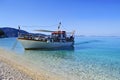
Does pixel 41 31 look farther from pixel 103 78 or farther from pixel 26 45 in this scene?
pixel 103 78

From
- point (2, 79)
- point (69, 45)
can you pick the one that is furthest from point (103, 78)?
point (69, 45)

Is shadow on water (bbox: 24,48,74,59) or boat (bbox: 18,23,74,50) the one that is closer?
shadow on water (bbox: 24,48,74,59)

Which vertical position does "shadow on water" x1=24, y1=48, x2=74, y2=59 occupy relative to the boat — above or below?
below

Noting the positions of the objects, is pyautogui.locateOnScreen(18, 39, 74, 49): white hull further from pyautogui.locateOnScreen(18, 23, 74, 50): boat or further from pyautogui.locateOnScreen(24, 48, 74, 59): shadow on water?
pyautogui.locateOnScreen(24, 48, 74, 59): shadow on water

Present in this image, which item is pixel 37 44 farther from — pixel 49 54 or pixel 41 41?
pixel 49 54

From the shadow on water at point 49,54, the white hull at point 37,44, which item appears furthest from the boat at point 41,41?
the shadow on water at point 49,54

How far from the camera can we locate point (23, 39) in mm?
40312

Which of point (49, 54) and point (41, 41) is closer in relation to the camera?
point (49, 54)

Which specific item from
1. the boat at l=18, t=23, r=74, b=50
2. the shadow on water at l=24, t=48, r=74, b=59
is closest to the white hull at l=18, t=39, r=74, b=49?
the boat at l=18, t=23, r=74, b=50

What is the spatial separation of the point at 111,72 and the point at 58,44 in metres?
28.4

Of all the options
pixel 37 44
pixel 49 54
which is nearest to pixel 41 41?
pixel 37 44

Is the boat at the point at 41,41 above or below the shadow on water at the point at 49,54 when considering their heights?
above

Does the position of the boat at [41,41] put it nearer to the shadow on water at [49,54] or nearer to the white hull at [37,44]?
the white hull at [37,44]

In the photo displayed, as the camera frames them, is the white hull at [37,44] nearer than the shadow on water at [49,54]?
No
